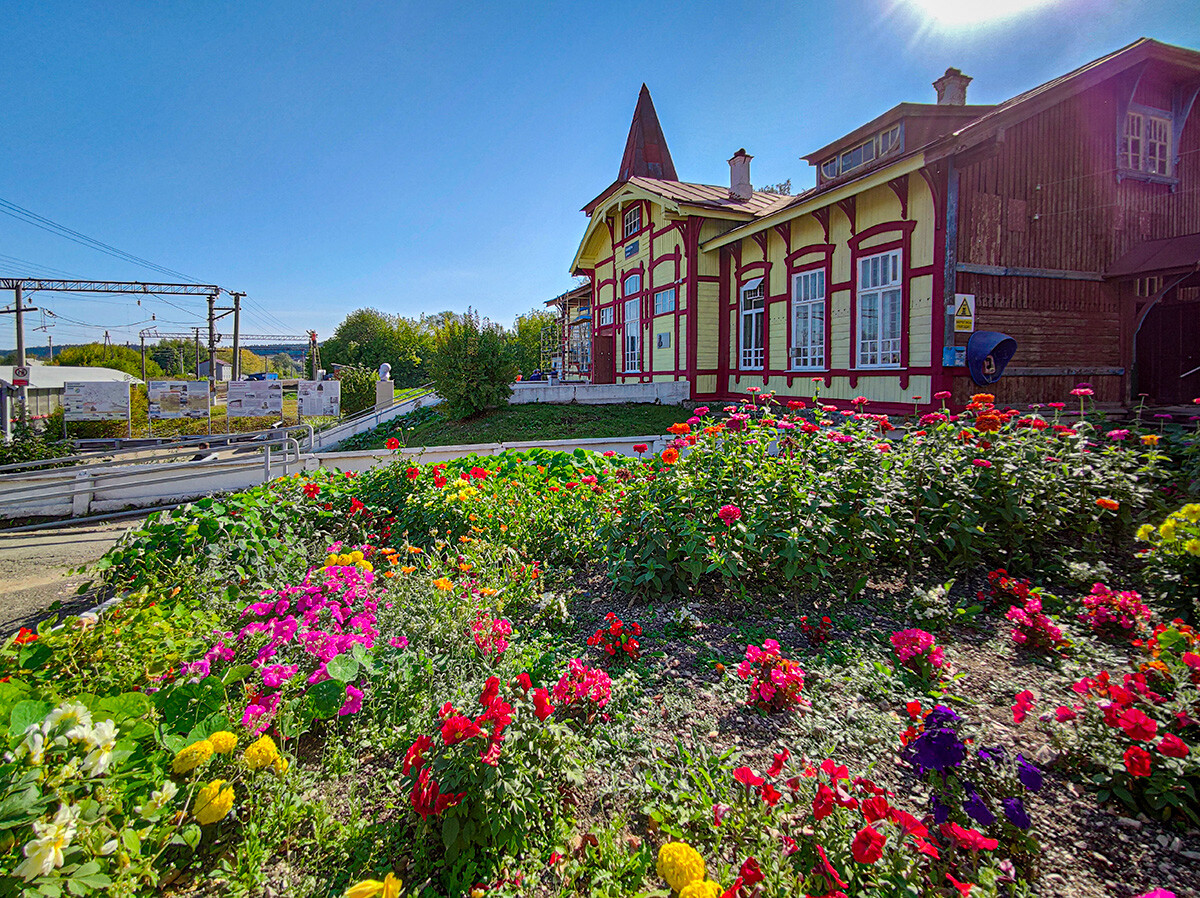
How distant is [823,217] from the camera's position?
1142 cm

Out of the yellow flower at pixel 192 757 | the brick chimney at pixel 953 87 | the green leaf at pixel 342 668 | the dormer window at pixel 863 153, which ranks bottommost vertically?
the yellow flower at pixel 192 757

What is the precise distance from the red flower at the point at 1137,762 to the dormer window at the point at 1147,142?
12.7 metres

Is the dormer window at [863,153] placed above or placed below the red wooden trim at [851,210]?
above

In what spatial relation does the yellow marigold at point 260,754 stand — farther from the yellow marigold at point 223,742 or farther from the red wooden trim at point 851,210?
the red wooden trim at point 851,210

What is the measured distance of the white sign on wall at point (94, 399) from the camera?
17.3m

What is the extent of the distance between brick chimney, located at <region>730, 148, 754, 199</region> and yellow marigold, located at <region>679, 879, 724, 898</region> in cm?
1727

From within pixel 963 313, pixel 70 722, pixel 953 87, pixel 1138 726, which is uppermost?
pixel 953 87

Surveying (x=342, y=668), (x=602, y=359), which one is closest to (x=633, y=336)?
(x=602, y=359)

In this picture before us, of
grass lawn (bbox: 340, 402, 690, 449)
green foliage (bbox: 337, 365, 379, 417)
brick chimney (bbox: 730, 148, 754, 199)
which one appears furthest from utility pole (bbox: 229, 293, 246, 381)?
brick chimney (bbox: 730, 148, 754, 199)

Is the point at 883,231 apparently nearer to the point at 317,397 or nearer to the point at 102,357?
the point at 317,397

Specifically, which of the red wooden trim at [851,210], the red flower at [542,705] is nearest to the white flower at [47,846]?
the red flower at [542,705]

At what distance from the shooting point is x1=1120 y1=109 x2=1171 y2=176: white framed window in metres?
10.3

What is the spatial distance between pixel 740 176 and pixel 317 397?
12.6 metres

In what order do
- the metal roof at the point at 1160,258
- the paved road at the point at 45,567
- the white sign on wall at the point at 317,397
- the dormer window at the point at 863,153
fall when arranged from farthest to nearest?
the white sign on wall at the point at 317,397 → the dormer window at the point at 863,153 → the metal roof at the point at 1160,258 → the paved road at the point at 45,567
